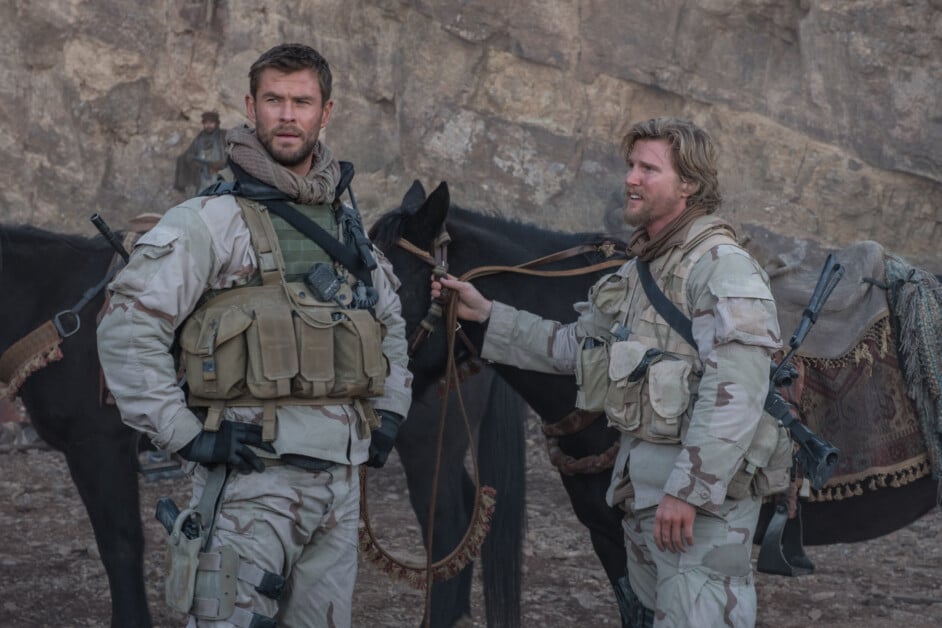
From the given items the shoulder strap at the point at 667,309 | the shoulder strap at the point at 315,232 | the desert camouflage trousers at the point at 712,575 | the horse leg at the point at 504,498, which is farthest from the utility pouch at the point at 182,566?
the horse leg at the point at 504,498

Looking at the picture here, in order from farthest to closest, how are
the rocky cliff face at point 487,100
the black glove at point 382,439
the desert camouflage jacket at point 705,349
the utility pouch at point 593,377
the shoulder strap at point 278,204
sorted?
1. the rocky cliff face at point 487,100
2. the black glove at point 382,439
3. the utility pouch at point 593,377
4. the shoulder strap at point 278,204
5. the desert camouflage jacket at point 705,349

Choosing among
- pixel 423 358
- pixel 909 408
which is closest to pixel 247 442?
pixel 423 358

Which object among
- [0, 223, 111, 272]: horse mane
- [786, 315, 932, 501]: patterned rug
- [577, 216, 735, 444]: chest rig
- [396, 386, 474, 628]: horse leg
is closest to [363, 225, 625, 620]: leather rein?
[577, 216, 735, 444]: chest rig

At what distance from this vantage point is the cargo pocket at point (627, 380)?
274 centimetres

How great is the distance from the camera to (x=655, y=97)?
14484mm

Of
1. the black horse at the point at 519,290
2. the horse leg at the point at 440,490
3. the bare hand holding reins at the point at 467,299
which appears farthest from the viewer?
the horse leg at the point at 440,490

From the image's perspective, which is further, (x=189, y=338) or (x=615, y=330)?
(x=615, y=330)

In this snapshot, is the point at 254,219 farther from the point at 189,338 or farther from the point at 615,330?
the point at 615,330

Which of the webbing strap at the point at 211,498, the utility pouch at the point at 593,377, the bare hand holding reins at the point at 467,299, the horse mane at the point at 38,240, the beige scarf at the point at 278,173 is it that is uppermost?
the beige scarf at the point at 278,173

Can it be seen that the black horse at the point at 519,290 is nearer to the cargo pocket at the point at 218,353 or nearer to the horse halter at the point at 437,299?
the horse halter at the point at 437,299

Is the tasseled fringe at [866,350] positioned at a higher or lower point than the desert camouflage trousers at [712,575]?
higher

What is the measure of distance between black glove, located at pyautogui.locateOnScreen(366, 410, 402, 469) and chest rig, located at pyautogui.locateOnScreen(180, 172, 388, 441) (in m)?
0.16

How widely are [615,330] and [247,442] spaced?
3.30 ft

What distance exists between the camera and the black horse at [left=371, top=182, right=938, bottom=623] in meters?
3.50
